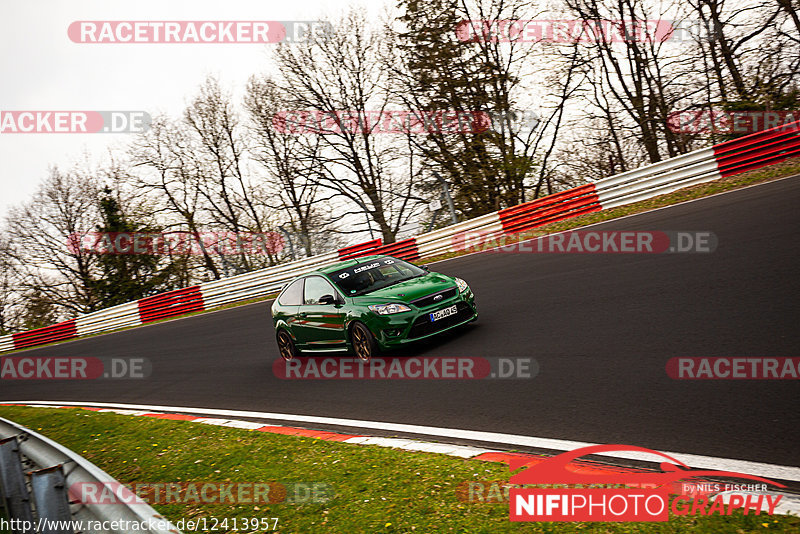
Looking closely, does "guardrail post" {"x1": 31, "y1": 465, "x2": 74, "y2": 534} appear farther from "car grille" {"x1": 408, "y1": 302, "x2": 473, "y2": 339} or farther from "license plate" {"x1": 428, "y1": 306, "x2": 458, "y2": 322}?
"license plate" {"x1": 428, "y1": 306, "x2": 458, "y2": 322}

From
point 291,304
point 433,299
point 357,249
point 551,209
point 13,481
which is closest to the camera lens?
point 13,481

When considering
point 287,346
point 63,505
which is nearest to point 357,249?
point 287,346

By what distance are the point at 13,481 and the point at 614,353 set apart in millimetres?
5559

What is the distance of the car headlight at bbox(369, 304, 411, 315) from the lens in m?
9.05

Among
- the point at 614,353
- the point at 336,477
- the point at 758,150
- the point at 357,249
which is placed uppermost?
the point at 758,150

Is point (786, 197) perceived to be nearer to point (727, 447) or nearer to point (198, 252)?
point (727, 447)

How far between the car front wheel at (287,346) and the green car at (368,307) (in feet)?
0.07

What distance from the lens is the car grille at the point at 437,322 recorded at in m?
9.05

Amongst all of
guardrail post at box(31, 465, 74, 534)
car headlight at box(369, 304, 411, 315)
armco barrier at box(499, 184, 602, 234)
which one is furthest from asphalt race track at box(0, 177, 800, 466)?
guardrail post at box(31, 465, 74, 534)

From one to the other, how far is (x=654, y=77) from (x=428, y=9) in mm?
9920

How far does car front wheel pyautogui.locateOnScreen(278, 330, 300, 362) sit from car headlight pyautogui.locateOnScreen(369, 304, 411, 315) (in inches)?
100

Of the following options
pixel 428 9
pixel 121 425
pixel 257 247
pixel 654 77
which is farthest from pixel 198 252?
pixel 121 425

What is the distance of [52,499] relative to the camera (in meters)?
3.29

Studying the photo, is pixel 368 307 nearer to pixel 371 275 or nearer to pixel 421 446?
pixel 371 275
